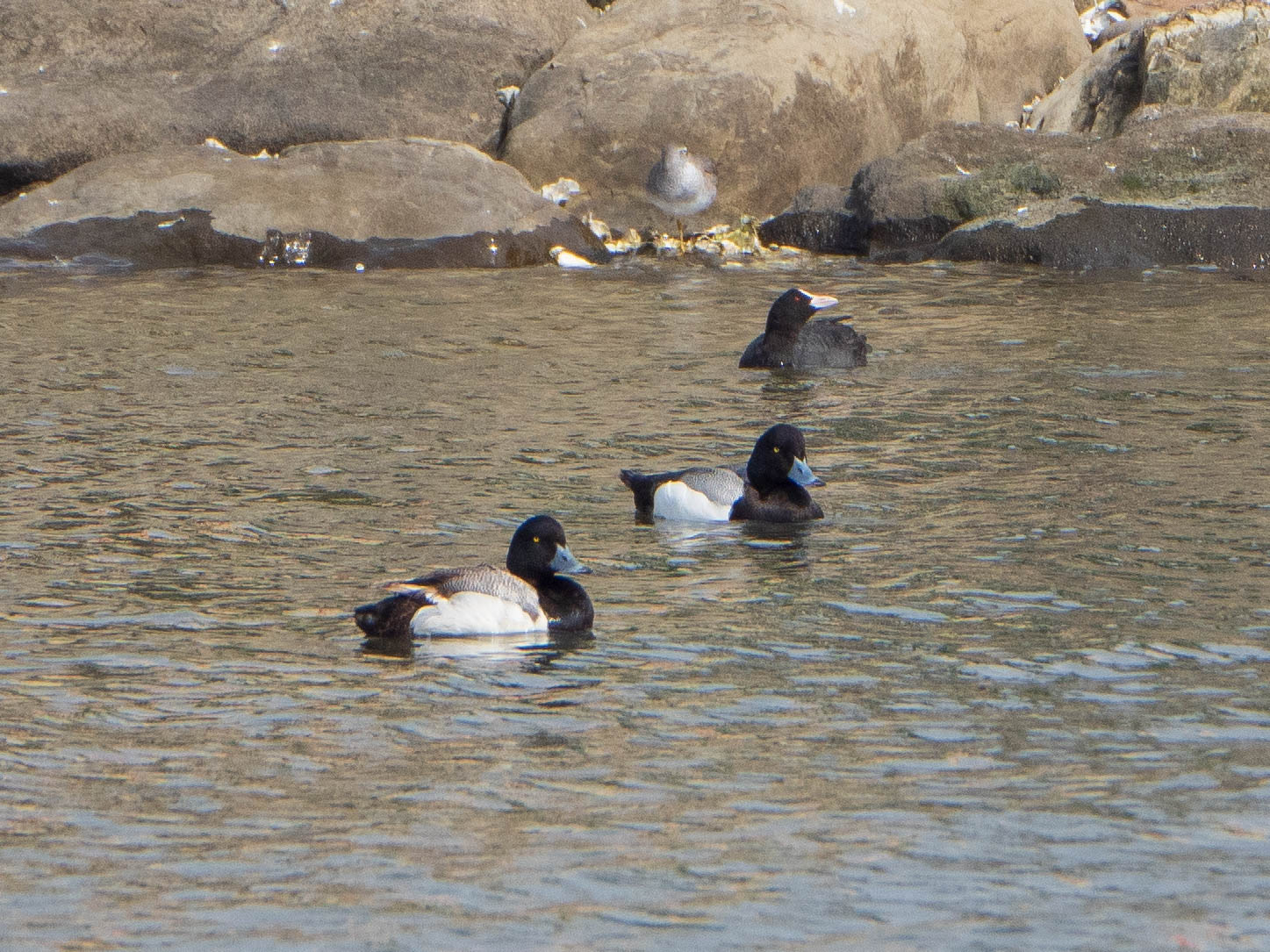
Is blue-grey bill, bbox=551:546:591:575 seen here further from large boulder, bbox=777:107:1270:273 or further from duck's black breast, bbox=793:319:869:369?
large boulder, bbox=777:107:1270:273

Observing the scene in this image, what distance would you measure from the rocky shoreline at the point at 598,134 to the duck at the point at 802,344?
5.10 m

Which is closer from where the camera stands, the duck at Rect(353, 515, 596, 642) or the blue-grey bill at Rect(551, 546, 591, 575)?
the duck at Rect(353, 515, 596, 642)

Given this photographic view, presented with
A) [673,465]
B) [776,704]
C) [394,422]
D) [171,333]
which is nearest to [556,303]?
[171,333]

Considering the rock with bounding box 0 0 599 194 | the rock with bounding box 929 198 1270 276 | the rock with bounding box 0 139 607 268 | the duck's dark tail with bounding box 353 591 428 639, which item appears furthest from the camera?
the rock with bounding box 0 0 599 194

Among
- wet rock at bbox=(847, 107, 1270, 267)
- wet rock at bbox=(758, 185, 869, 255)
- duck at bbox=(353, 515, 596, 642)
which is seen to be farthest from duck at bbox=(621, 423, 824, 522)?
wet rock at bbox=(758, 185, 869, 255)

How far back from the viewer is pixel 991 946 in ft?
14.2

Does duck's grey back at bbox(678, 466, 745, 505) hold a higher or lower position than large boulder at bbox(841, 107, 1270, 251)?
lower

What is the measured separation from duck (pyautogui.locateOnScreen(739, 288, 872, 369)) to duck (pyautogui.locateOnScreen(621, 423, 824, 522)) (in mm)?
3906

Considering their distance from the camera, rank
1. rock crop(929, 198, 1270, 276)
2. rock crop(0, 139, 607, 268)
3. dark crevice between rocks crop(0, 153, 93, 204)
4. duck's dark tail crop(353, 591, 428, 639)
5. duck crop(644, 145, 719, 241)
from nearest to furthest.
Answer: duck's dark tail crop(353, 591, 428, 639) → rock crop(929, 198, 1270, 276) → rock crop(0, 139, 607, 268) → duck crop(644, 145, 719, 241) → dark crevice between rocks crop(0, 153, 93, 204)

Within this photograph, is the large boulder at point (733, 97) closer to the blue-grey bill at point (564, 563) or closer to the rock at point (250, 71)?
the rock at point (250, 71)

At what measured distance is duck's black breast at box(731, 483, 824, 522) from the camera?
8.94 m

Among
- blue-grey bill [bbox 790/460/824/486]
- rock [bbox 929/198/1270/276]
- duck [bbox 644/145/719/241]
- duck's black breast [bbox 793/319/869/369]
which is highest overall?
duck [bbox 644/145/719/241]

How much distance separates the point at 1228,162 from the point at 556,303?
7.09m

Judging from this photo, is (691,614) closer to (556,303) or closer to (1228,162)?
(556,303)
